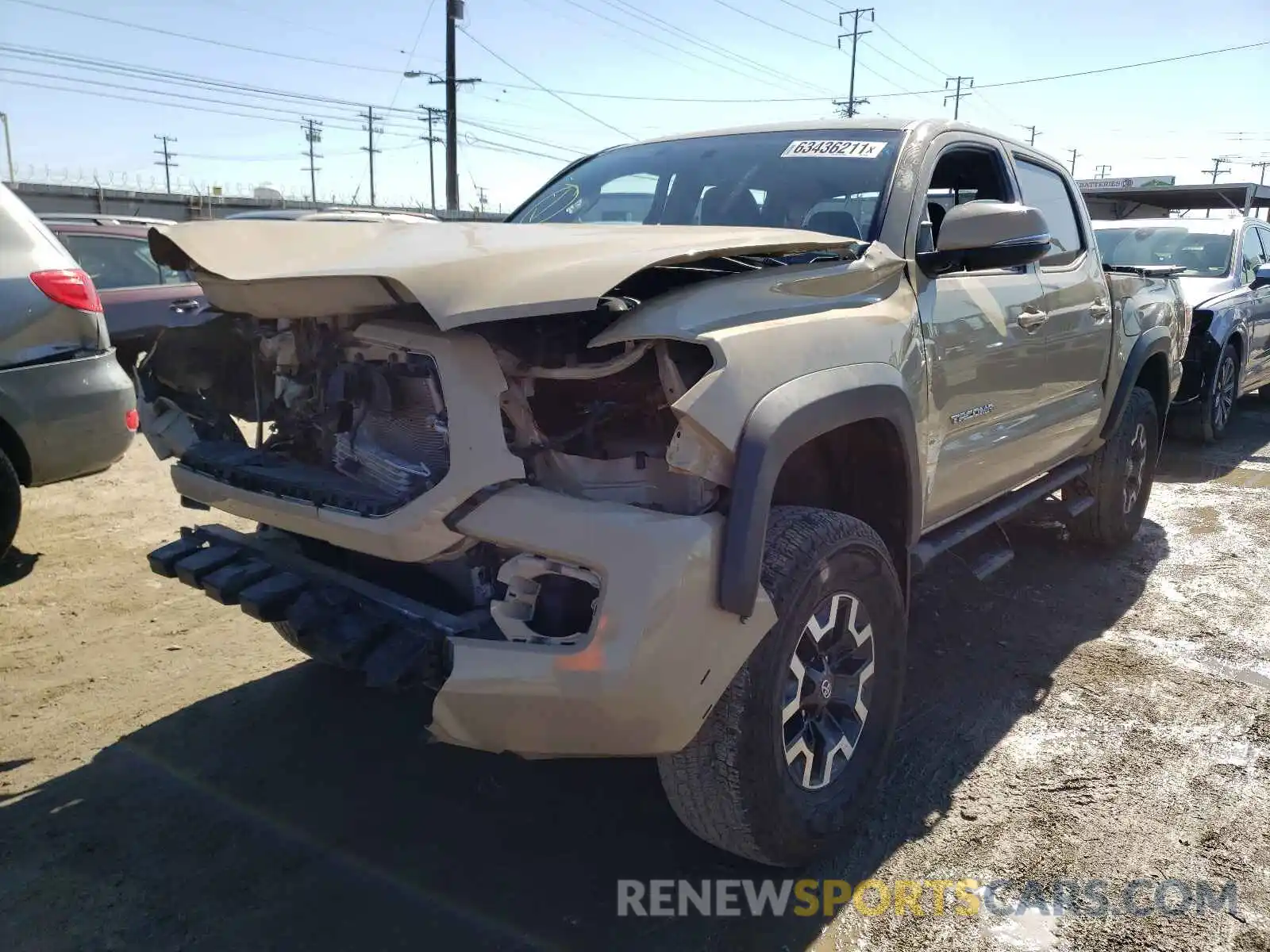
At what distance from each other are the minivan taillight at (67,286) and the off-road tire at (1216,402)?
802cm

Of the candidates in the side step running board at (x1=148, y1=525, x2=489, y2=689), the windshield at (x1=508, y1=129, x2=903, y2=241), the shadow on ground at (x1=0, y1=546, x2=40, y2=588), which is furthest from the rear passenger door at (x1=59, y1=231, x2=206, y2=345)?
the side step running board at (x1=148, y1=525, x2=489, y2=689)

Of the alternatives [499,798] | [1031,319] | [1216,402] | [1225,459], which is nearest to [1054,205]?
[1031,319]

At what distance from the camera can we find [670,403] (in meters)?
2.15

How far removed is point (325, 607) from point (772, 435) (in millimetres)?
1187

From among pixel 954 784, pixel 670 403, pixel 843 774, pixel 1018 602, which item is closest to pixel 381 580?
pixel 670 403

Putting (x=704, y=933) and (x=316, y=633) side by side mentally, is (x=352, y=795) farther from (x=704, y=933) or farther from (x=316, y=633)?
(x=704, y=933)

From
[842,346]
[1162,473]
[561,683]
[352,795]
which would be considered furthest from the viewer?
[1162,473]

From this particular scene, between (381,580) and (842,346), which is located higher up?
(842,346)

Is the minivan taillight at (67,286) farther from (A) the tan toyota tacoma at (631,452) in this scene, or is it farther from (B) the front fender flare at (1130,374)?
(B) the front fender flare at (1130,374)

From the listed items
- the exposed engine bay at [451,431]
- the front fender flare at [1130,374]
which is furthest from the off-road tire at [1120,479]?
the exposed engine bay at [451,431]

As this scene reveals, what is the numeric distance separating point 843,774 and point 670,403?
1280 mm

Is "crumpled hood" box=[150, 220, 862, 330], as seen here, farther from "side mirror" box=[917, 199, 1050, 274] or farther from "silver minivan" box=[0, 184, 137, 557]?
"silver minivan" box=[0, 184, 137, 557]

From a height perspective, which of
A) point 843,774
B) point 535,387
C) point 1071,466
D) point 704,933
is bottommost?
point 704,933

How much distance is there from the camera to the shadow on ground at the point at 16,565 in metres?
4.69
